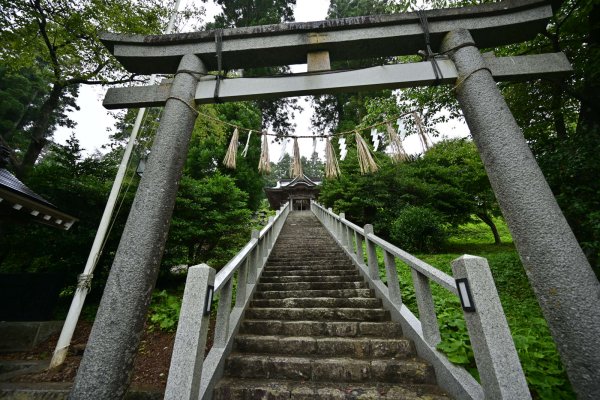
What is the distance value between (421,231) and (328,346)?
7419mm

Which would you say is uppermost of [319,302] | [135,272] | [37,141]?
[37,141]

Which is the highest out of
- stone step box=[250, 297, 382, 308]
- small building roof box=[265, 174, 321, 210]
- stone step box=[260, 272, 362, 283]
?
small building roof box=[265, 174, 321, 210]

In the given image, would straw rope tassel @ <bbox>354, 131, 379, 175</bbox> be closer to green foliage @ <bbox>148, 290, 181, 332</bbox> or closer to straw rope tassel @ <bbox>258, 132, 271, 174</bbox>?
straw rope tassel @ <bbox>258, 132, 271, 174</bbox>

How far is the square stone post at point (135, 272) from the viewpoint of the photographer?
6.34 ft

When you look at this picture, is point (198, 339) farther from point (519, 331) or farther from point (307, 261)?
point (307, 261)

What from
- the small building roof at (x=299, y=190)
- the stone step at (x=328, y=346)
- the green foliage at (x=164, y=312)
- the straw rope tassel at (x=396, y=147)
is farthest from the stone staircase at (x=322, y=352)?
the small building roof at (x=299, y=190)

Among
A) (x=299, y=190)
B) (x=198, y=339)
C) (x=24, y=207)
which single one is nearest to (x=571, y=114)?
(x=198, y=339)

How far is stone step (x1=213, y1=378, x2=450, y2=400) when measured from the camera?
2.30 meters

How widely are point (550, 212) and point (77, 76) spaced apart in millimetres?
11016

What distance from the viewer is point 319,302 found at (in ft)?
13.5

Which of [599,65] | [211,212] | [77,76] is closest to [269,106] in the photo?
[77,76]

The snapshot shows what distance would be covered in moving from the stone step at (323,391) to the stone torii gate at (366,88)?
1.00 metres

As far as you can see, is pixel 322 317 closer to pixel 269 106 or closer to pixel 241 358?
pixel 241 358

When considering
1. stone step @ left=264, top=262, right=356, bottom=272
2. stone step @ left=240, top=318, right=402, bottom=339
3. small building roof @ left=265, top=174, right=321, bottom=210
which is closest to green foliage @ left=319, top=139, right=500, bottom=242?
stone step @ left=264, top=262, right=356, bottom=272
